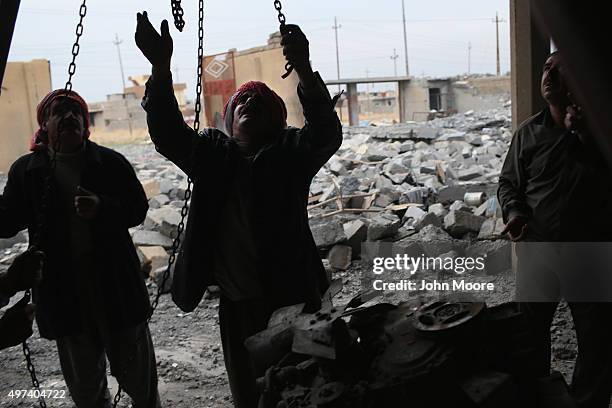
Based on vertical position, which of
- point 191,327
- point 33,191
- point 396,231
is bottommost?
point 191,327

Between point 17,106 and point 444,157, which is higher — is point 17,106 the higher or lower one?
the higher one

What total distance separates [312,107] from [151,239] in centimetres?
535

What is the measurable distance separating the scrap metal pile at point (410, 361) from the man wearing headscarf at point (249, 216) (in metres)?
0.73

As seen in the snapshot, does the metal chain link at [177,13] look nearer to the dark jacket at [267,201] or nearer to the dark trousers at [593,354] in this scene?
the dark jacket at [267,201]

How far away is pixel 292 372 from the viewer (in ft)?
5.73

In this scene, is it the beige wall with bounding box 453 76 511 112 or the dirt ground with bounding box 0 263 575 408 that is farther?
the beige wall with bounding box 453 76 511 112

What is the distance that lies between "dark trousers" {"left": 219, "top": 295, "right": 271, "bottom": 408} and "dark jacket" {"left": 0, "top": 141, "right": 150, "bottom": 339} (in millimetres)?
475

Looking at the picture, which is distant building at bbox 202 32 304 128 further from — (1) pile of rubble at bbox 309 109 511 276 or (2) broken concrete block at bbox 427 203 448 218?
(2) broken concrete block at bbox 427 203 448 218

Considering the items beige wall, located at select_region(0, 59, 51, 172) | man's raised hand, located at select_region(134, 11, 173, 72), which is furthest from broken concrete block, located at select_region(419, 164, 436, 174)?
beige wall, located at select_region(0, 59, 51, 172)

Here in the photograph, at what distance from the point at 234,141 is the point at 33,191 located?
3.22ft

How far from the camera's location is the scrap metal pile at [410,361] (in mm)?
1547

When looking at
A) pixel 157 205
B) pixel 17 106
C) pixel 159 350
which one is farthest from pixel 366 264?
pixel 17 106

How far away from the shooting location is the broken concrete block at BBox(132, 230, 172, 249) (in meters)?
7.32

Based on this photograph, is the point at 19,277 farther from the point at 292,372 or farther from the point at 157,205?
the point at 157,205
